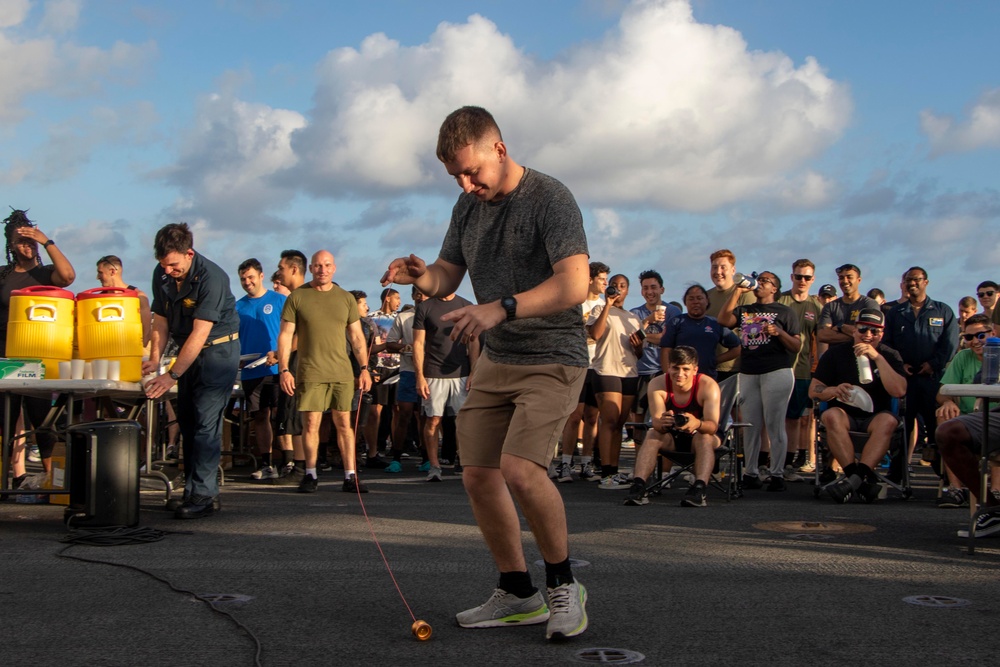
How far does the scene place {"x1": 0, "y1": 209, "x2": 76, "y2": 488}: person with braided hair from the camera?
9734 millimetres

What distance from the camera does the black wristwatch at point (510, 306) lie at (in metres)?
4.16

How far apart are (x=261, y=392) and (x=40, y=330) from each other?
4.38 meters

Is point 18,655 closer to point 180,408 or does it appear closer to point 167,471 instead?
point 180,408

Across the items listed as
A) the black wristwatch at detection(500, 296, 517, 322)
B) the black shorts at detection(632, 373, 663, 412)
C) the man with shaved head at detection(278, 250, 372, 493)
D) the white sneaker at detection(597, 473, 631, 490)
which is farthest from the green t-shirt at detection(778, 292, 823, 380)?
the black wristwatch at detection(500, 296, 517, 322)

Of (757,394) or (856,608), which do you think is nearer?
(856,608)

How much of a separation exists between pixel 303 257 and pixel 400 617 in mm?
7975

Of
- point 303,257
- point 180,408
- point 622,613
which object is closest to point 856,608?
point 622,613

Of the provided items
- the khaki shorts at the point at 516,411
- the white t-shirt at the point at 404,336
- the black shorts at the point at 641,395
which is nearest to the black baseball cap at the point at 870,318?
the black shorts at the point at 641,395

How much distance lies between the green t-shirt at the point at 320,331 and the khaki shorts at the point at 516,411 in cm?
597

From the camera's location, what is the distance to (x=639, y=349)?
479 inches

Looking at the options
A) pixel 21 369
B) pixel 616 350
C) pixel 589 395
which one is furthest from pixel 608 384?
pixel 21 369

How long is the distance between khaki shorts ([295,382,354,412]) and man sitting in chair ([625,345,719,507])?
2.80 meters

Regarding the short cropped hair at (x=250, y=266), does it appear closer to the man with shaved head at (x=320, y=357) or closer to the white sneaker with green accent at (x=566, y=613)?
the man with shaved head at (x=320, y=357)

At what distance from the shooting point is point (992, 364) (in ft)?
25.6
